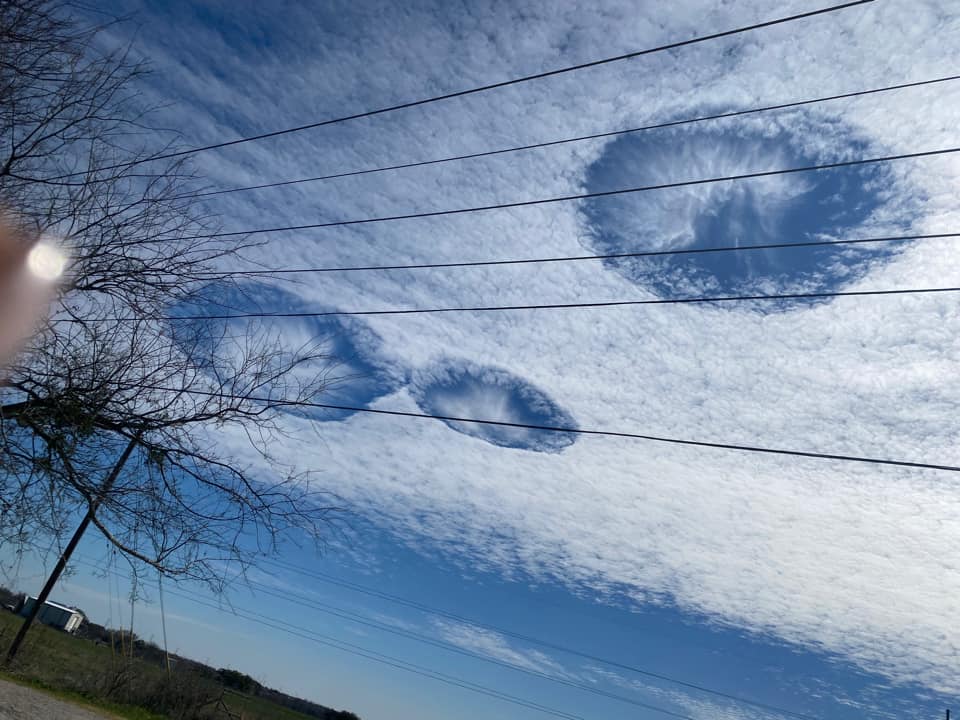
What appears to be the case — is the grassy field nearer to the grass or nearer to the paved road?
the grass

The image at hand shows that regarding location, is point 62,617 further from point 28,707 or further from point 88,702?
point 28,707

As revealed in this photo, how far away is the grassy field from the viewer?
887 inches

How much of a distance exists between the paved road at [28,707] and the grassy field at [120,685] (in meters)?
4.31

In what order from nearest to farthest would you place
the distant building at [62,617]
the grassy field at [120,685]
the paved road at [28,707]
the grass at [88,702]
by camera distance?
the paved road at [28,707], the grass at [88,702], the grassy field at [120,685], the distant building at [62,617]

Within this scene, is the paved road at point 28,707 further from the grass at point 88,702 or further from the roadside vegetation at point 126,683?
the roadside vegetation at point 126,683

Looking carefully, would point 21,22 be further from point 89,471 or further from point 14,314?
point 89,471

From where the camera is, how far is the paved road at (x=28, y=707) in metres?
11.7

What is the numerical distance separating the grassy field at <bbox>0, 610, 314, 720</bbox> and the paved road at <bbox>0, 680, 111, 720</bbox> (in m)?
4.31

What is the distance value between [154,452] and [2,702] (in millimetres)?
10748

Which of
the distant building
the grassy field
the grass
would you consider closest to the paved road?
the grass

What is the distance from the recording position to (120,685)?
26.0 metres

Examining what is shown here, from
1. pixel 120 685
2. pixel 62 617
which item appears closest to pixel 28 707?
pixel 120 685

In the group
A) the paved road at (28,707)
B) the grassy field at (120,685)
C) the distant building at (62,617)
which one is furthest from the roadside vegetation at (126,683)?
the distant building at (62,617)

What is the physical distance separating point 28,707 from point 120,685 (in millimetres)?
14747
